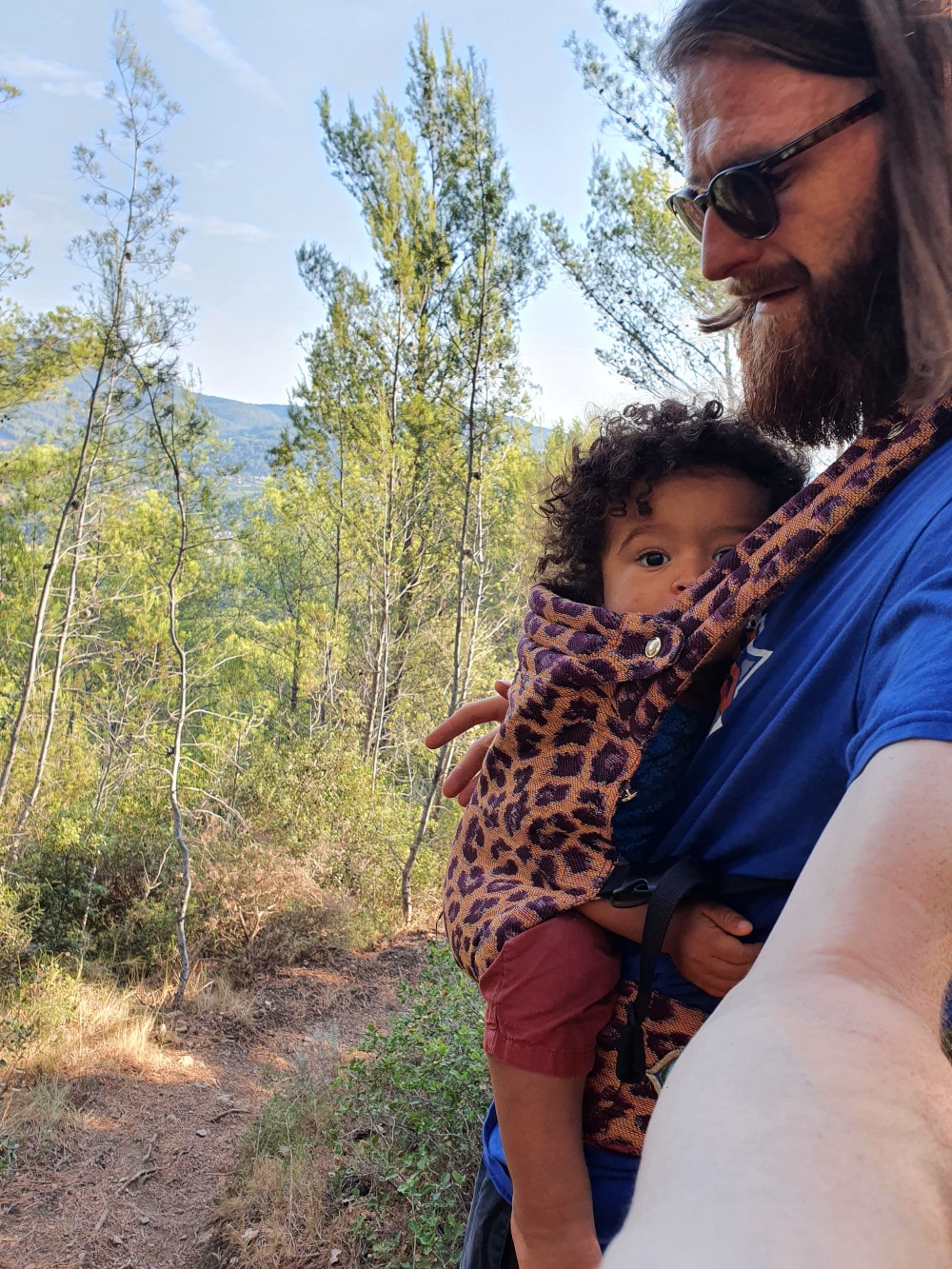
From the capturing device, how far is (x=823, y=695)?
0.57m

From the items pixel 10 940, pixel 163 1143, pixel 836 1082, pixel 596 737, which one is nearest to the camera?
pixel 836 1082

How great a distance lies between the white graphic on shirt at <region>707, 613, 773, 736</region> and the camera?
0.69m

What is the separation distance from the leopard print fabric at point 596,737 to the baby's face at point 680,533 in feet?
0.51

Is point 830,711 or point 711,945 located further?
point 711,945

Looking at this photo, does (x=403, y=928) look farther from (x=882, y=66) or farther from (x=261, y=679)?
(x=261, y=679)

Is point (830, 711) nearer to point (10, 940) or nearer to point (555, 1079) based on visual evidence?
point (555, 1079)

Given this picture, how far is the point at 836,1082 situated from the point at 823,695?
324mm

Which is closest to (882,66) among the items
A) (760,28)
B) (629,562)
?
(760,28)

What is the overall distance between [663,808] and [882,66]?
72 cm

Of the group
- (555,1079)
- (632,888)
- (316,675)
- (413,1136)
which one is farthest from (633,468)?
(316,675)

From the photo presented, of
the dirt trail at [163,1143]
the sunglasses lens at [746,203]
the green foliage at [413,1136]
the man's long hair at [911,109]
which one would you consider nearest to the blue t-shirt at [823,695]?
the man's long hair at [911,109]

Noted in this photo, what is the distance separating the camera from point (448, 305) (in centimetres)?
1278

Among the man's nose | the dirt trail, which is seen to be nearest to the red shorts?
the man's nose

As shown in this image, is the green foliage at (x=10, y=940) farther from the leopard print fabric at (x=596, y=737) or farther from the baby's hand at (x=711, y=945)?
the baby's hand at (x=711, y=945)
